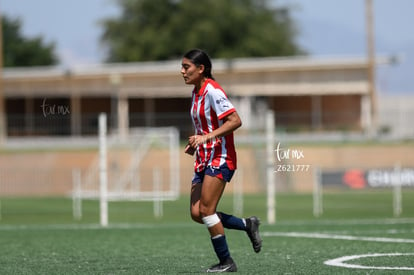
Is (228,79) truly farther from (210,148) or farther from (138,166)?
(210,148)

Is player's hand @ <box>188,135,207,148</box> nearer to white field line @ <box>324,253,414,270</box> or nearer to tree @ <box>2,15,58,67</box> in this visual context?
white field line @ <box>324,253,414,270</box>

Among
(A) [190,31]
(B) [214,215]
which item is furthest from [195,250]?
(A) [190,31]

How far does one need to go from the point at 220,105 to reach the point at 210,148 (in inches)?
17.6

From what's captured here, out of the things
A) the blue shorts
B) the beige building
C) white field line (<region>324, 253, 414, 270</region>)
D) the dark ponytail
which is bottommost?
white field line (<region>324, 253, 414, 270</region>)

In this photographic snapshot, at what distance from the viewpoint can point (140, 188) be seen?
120 ft

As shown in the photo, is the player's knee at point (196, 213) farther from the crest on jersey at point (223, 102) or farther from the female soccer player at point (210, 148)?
the crest on jersey at point (223, 102)

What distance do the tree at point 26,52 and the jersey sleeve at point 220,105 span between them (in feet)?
261

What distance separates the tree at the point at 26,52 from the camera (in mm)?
89438

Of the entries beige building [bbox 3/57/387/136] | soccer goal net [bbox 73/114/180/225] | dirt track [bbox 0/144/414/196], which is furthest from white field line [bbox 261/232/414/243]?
beige building [bbox 3/57/387/136]

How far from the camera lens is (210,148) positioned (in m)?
10.0

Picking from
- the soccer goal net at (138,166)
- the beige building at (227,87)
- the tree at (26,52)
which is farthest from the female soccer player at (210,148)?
the tree at (26,52)

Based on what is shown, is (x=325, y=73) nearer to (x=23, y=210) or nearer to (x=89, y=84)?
(x=89, y=84)

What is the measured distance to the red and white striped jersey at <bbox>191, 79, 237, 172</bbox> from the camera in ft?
32.7

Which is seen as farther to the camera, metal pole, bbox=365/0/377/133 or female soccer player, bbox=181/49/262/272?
metal pole, bbox=365/0/377/133
